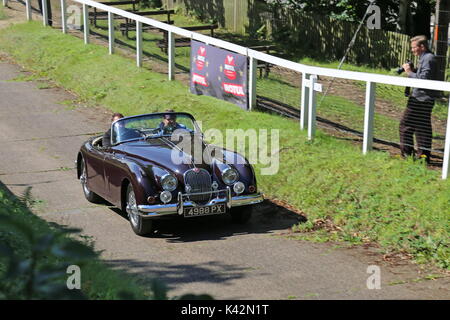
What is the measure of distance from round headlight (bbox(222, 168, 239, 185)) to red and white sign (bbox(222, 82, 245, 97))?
4.85m

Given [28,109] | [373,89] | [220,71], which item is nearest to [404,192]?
[373,89]

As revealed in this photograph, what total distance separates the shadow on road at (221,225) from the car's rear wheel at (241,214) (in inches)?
3.0

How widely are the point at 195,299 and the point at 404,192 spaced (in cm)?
759

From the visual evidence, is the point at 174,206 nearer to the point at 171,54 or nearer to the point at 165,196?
the point at 165,196

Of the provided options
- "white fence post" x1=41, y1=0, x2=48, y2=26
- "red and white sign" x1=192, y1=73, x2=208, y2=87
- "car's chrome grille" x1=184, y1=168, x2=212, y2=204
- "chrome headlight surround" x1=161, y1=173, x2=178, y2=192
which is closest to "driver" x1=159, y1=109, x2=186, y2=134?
"car's chrome grille" x1=184, y1=168, x2=212, y2=204

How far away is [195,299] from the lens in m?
3.22

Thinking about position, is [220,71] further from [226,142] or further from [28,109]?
[28,109]

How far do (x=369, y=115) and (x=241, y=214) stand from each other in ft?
9.00

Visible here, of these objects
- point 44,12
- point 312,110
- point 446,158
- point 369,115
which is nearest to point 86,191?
point 312,110

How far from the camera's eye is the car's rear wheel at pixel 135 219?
10250mm

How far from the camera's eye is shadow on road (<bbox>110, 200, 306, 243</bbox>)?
10.4 m

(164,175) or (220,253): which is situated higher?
(164,175)

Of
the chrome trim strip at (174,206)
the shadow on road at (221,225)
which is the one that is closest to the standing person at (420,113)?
the shadow on road at (221,225)

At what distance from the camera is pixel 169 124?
12.1m
